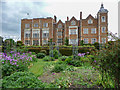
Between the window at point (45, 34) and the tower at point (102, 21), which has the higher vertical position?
the tower at point (102, 21)

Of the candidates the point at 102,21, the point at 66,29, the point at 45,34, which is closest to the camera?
the point at 102,21

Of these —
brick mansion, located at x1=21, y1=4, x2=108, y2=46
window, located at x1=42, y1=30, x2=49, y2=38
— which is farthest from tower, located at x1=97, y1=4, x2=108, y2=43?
window, located at x1=42, y1=30, x2=49, y2=38

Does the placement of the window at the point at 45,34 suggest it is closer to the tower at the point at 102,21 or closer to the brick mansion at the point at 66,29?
the brick mansion at the point at 66,29

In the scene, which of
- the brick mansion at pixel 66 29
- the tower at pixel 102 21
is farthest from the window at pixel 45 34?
the tower at pixel 102 21

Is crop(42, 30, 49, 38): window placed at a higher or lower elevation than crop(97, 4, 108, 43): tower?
lower

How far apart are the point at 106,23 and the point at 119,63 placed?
26837mm

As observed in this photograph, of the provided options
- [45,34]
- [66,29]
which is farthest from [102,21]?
[45,34]

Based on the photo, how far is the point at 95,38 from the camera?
86.1 ft

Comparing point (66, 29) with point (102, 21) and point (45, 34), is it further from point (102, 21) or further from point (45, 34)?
point (102, 21)

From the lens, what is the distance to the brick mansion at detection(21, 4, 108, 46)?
26.1 meters

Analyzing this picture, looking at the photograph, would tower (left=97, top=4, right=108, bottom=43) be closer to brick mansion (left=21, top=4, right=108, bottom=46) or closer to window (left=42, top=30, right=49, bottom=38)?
brick mansion (left=21, top=4, right=108, bottom=46)

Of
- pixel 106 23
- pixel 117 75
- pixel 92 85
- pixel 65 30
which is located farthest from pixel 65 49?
pixel 106 23

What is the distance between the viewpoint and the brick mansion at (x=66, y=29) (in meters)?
26.1

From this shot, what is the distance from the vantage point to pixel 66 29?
28.0m
